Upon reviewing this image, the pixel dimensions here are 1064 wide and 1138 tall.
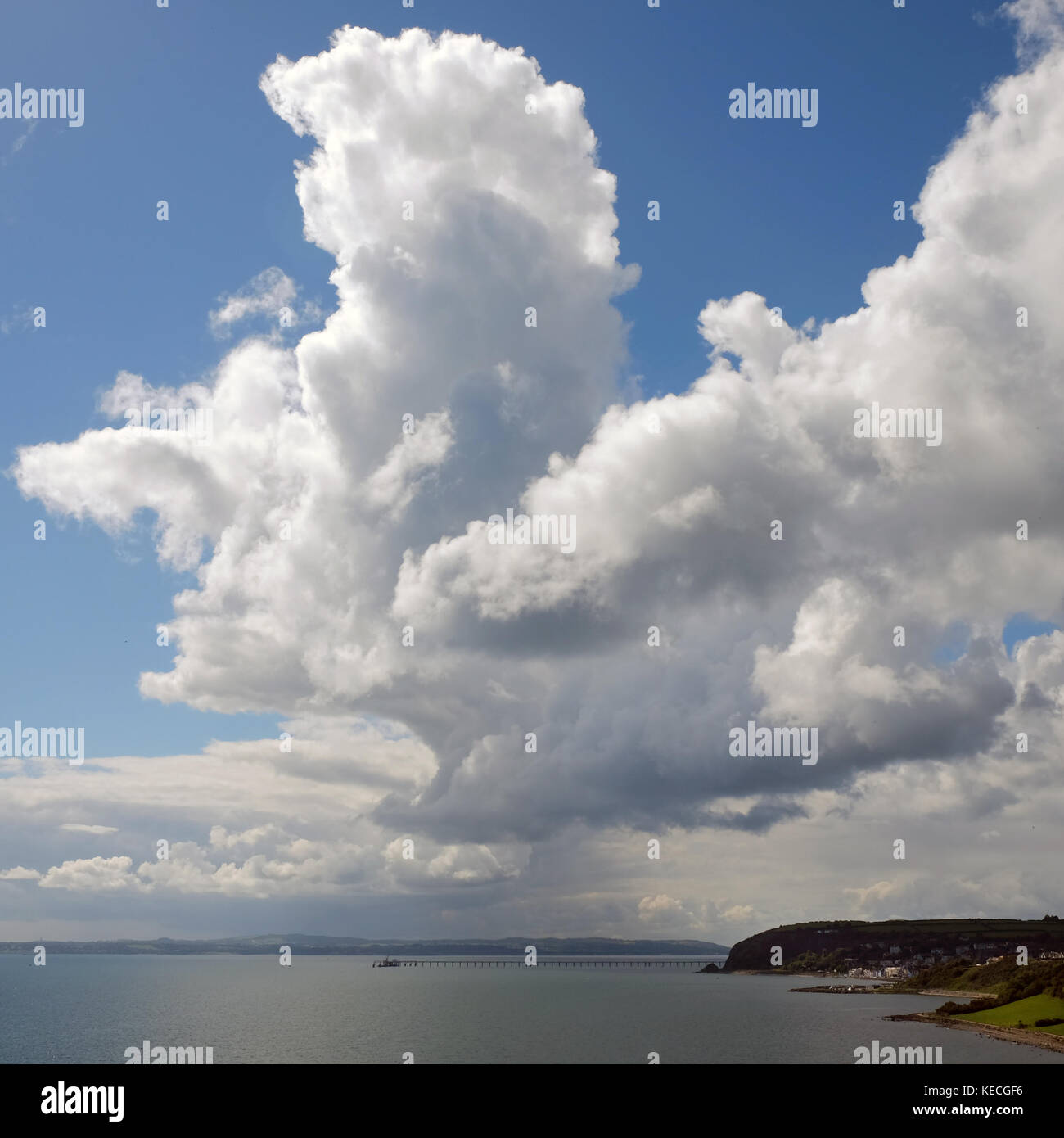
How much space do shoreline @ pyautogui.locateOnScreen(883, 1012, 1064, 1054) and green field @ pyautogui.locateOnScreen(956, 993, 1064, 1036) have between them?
1.64m

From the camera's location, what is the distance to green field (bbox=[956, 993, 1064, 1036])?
148 metres

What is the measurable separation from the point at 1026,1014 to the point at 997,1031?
32.0ft

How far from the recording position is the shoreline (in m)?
134

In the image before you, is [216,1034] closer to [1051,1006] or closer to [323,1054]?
[323,1054]

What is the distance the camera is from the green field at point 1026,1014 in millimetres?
147863

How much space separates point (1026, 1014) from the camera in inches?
6206

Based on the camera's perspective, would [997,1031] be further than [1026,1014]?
No

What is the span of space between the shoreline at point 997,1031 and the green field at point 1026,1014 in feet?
5.37

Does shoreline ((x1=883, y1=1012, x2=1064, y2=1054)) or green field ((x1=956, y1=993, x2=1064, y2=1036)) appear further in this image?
green field ((x1=956, y1=993, x2=1064, y2=1036))

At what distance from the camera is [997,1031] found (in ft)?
499

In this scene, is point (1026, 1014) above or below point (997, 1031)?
above

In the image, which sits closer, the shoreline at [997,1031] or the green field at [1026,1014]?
the shoreline at [997,1031]
